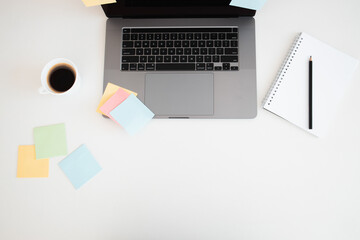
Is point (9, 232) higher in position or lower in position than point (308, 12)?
lower

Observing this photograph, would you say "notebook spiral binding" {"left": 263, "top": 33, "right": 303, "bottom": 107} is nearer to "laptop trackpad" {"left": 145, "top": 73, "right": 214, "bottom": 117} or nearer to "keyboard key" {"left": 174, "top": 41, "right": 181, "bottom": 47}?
"laptop trackpad" {"left": 145, "top": 73, "right": 214, "bottom": 117}

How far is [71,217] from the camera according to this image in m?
Result: 0.76

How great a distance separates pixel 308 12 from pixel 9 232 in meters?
1.13

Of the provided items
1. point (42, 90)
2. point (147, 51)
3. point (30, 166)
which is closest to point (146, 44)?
point (147, 51)

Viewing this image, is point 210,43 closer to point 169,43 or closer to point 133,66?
point 169,43

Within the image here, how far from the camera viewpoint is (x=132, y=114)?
77 centimetres

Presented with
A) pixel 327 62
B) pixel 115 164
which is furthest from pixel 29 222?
pixel 327 62

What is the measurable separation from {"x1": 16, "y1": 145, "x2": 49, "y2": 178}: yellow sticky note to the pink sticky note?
234 millimetres

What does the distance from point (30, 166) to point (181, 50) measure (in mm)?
579

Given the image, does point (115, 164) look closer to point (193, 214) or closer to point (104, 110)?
point (104, 110)

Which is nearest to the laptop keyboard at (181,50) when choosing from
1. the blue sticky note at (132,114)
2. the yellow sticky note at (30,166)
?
the blue sticky note at (132,114)

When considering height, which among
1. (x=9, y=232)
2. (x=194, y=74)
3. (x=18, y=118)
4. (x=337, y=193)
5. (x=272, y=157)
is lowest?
(x=9, y=232)

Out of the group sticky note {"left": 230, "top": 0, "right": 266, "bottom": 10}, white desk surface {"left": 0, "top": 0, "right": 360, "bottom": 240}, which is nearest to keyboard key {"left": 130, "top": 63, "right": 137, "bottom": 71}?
white desk surface {"left": 0, "top": 0, "right": 360, "bottom": 240}

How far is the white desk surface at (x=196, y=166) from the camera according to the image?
74cm
